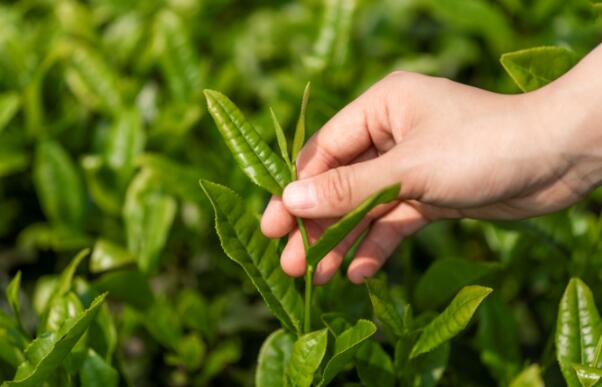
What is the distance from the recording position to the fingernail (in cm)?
140

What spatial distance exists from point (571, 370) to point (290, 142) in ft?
3.69

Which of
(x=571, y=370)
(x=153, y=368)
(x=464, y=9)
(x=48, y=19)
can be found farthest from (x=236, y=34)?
(x=571, y=370)

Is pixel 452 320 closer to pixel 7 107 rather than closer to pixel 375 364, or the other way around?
pixel 375 364

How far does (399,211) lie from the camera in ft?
5.93

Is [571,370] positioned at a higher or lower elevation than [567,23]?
lower

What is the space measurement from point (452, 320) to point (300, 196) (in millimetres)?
334

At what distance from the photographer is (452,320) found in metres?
1.39

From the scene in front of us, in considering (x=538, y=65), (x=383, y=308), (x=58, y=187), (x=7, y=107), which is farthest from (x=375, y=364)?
(x=7, y=107)

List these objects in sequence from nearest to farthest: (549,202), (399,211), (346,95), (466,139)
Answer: (466,139), (549,202), (399,211), (346,95)

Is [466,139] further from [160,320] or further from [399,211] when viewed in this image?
[160,320]

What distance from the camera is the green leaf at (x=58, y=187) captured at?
6.77 ft

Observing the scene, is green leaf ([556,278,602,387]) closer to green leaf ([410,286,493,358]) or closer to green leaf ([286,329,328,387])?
green leaf ([410,286,493,358])

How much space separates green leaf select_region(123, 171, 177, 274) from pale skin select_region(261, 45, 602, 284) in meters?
0.43

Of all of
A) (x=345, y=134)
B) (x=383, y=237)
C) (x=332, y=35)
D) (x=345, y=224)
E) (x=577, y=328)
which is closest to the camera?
(x=345, y=224)
